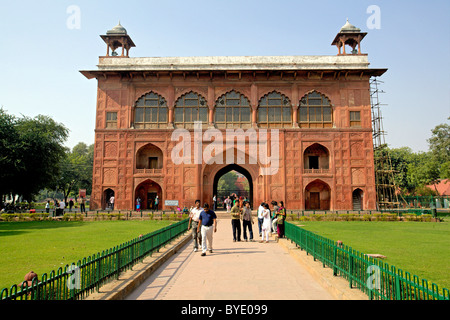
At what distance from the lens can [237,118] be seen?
88.0ft

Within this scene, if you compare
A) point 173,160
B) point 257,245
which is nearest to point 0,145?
point 173,160

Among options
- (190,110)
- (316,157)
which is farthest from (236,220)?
(316,157)

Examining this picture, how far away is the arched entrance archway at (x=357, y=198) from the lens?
86.1 ft

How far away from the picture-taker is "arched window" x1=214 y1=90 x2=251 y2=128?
2670 cm

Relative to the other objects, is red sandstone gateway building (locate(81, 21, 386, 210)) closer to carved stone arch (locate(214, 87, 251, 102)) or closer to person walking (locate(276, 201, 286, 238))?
carved stone arch (locate(214, 87, 251, 102))

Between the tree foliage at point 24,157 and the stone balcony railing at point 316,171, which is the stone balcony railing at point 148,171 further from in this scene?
the stone balcony railing at point 316,171

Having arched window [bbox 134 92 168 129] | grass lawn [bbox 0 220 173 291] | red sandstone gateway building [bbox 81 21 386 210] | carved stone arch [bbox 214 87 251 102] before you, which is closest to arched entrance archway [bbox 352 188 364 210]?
red sandstone gateway building [bbox 81 21 386 210]

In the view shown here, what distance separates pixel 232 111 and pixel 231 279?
21.7 m

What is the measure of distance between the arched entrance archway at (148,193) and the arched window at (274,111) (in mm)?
10558

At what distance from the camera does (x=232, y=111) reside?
26.9 meters

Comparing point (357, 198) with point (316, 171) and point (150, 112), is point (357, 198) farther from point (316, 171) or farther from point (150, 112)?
point (150, 112)

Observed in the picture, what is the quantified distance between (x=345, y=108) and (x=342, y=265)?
76.3 ft

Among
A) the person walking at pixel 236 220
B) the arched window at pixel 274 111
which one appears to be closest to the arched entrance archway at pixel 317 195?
the arched window at pixel 274 111

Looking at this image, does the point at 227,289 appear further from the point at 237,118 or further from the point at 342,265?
Answer: the point at 237,118
